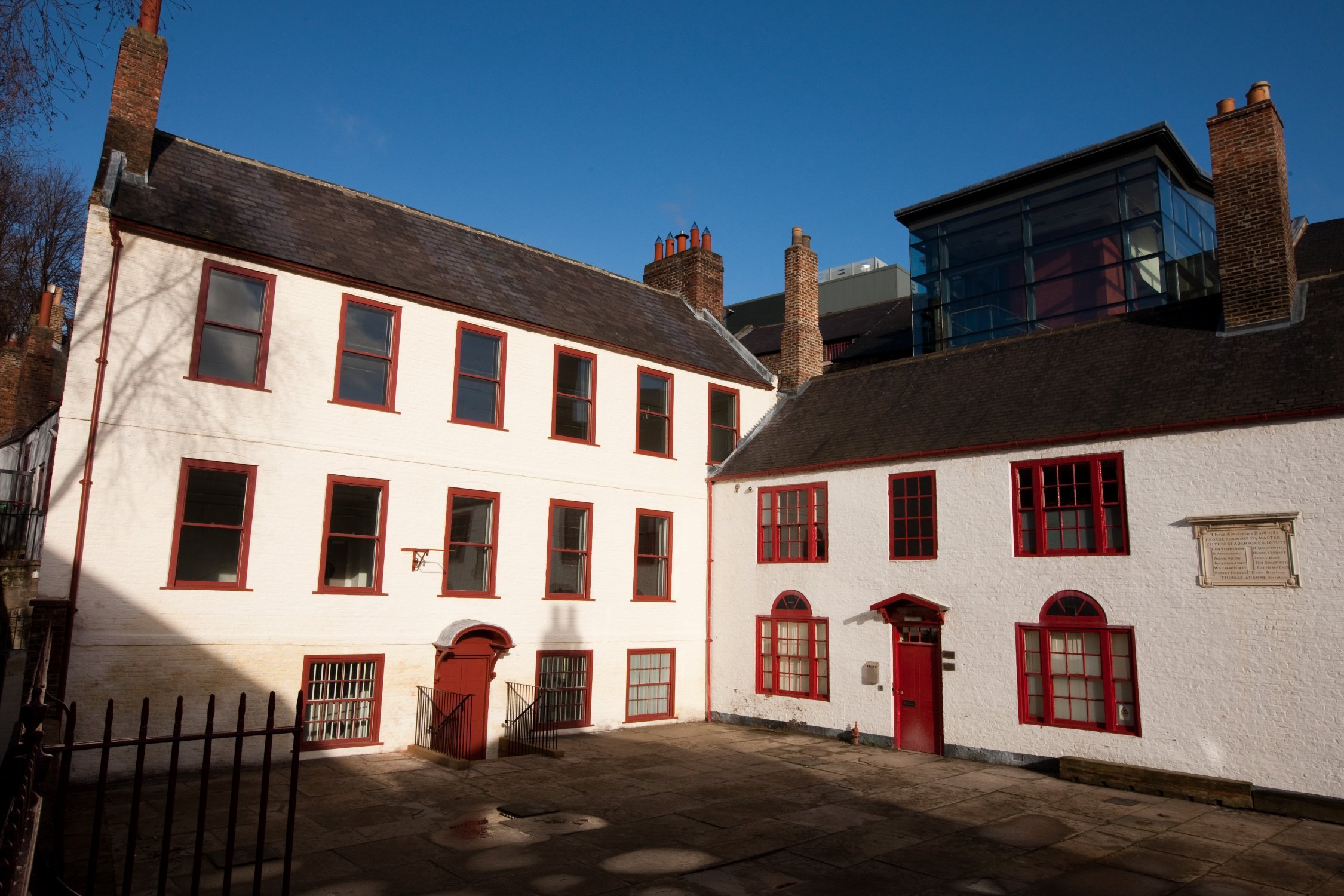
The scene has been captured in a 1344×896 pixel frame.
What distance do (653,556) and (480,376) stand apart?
5725 millimetres

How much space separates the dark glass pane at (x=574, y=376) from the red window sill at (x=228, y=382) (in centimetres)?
592

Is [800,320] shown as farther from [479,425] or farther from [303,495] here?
[303,495]

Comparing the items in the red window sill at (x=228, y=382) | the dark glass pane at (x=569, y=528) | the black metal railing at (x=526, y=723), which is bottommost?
the black metal railing at (x=526, y=723)

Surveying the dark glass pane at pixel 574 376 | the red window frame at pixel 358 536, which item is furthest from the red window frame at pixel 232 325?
the dark glass pane at pixel 574 376

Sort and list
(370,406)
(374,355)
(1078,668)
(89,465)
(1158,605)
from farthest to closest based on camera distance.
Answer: (374,355) → (370,406) → (1078,668) → (1158,605) → (89,465)

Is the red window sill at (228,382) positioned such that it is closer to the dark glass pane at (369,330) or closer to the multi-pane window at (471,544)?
the dark glass pane at (369,330)

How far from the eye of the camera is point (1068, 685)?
48.4 ft

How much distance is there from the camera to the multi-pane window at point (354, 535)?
51.0 ft

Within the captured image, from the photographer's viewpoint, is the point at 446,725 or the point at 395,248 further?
the point at 395,248

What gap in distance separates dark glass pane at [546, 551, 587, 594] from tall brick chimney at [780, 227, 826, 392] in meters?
8.02

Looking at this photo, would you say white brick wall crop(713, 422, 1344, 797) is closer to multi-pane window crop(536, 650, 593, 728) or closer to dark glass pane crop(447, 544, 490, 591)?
multi-pane window crop(536, 650, 593, 728)

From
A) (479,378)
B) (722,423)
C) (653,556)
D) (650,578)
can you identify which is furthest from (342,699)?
(722,423)

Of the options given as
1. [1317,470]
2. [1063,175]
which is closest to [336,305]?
[1317,470]

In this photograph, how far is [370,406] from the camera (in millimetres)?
16234
